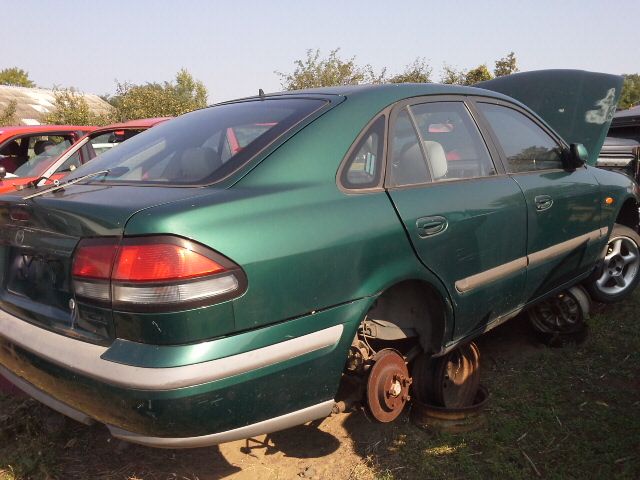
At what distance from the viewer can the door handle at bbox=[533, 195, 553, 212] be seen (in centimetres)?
310

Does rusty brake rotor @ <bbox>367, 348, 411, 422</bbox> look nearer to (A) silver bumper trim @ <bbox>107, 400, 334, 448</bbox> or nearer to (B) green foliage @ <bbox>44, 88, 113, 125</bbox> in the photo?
(A) silver bumper trim @ <bbox>107, 400, 334, 448</bbox>

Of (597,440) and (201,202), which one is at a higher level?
(201,202)

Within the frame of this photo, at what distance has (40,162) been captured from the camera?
6.07m

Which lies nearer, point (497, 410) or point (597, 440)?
point (597, 440)

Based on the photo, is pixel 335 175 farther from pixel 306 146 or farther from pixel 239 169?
pixel 239 169

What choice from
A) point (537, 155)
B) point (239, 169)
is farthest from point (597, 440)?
point (239, 169)

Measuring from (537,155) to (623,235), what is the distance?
1.41 metres

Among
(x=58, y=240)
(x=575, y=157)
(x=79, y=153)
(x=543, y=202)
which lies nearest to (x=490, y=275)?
(x=543, y=202)

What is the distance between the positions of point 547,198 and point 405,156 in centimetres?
116

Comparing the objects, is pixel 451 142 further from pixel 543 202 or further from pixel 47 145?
pixel 47 145

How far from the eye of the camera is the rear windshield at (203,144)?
2.20 metres

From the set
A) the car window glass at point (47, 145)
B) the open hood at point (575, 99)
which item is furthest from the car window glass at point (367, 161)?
the car window glass at point (47, 145)

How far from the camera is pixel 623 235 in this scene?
426cm

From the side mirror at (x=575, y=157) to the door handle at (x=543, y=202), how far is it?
53cm
